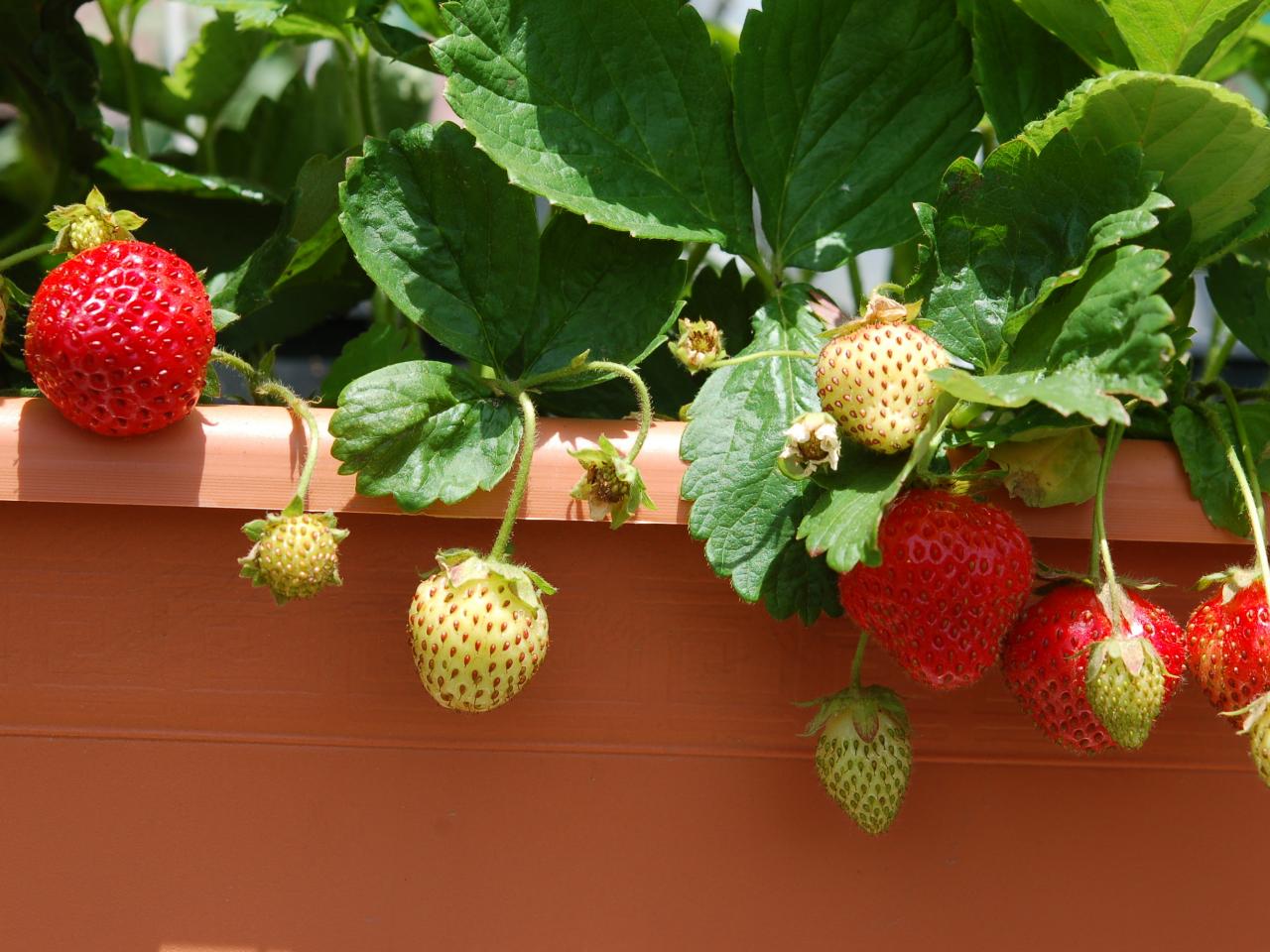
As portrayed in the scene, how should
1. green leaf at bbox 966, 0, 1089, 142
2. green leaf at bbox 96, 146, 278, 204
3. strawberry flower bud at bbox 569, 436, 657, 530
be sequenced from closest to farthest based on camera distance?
1. strawberry flower bud at bbox 569, 436, 657, 530
2. green leaf at bbox 966, 0, 1089, 142
3. green leaf at bbox 96, 146, 278, 204

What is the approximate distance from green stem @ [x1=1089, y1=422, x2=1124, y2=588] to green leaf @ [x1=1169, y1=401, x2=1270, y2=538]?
0.05 meters

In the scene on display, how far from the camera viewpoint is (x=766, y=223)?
2.18 feet

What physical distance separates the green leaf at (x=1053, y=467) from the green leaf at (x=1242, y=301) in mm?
227

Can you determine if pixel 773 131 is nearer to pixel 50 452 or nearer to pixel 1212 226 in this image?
pixel 1212 226

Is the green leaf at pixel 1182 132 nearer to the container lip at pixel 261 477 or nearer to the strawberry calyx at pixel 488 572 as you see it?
the container lip at pixel 261 477

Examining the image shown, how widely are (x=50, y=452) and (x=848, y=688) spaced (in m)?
0.38

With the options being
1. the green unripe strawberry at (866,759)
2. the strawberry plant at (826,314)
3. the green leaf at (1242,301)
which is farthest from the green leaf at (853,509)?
the green leaf at (1242,301)

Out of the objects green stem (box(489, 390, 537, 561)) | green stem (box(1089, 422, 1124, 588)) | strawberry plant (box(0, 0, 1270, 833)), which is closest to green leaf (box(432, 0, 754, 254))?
strawberry plant (box(0, 0, 1270, 833))

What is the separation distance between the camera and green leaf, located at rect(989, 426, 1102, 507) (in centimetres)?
53

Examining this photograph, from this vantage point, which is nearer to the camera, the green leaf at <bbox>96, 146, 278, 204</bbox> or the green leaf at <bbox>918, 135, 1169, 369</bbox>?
the green leaf at <bbox>918, 135, 1169, 369</bbox>

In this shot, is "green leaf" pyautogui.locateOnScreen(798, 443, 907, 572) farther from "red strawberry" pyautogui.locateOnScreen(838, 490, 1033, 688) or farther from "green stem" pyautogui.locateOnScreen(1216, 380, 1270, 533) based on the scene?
"green stem" pyautogui.locateOnScreen(1216, 380, 1270, 533)

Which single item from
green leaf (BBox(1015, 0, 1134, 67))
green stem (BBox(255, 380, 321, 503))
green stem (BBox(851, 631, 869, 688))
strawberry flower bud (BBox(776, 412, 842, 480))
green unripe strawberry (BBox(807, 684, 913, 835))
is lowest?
green unripe strawberry (BBox(807, 684, 913, 835))

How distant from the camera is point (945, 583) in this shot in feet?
1.60

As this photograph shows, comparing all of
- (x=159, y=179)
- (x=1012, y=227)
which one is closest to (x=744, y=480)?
(x=1012, y=227)
